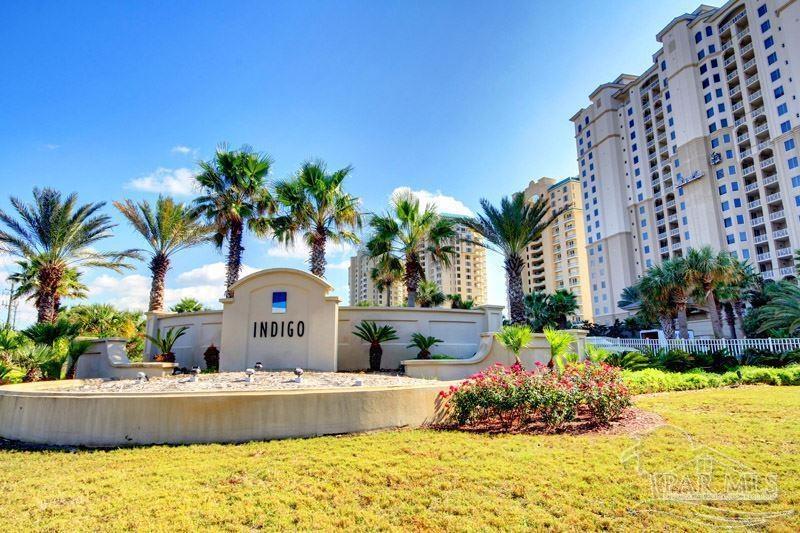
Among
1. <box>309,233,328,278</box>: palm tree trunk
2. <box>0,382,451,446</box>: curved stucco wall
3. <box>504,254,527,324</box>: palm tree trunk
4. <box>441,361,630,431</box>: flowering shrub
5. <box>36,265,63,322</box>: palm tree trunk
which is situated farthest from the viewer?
<box>36,265,63,322</box>: palm tree trunk

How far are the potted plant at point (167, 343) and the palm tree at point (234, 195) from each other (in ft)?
12.8

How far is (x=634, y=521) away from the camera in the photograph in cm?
429

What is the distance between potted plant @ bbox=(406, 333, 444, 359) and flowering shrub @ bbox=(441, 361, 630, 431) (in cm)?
728

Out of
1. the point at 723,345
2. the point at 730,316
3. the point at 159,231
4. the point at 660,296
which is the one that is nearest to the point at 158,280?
the point at 159,231

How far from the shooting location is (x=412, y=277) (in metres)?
22.4

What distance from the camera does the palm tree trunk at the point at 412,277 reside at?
72.8 feet

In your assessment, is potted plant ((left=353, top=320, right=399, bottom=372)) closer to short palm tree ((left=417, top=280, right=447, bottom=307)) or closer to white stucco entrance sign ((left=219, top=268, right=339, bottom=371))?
white stucco entrance sign ((left=219, top=268, right=339, bottom=371))

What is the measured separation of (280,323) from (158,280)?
9.23 meters

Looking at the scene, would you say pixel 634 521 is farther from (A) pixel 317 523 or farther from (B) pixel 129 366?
(B) pixel 129 366

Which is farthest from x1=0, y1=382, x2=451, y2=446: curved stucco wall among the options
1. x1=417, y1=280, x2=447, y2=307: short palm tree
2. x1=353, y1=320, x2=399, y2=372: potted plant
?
x1=417, y1=280, x2=447, y2=307: short palm tree

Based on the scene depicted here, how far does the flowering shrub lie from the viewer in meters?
8.45

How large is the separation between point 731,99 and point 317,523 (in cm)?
Result: 6954

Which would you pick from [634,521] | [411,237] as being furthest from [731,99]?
[634,521]

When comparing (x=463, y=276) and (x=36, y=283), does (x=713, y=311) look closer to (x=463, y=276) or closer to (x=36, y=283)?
(x=36, y=283)
